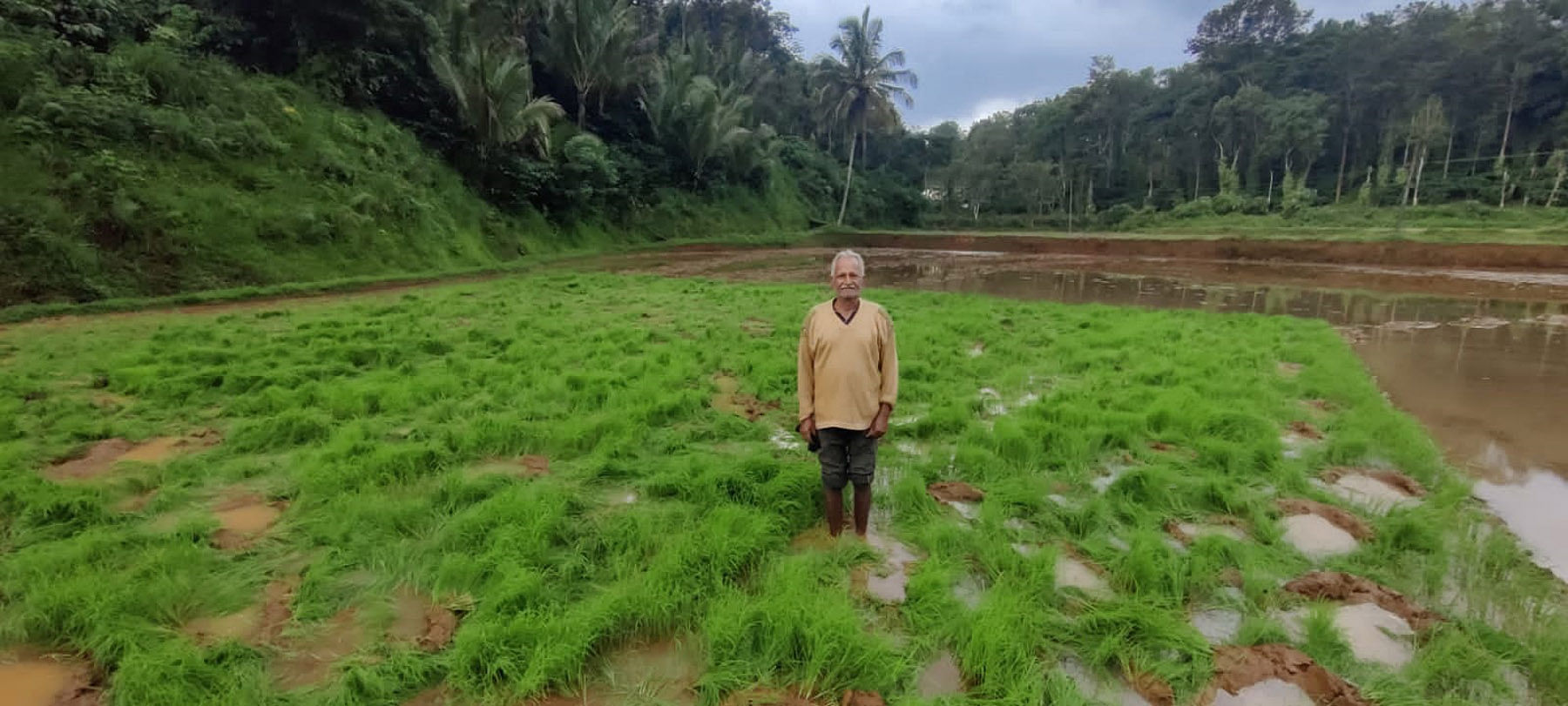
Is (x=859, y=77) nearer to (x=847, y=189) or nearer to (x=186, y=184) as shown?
(x=847, y=189)

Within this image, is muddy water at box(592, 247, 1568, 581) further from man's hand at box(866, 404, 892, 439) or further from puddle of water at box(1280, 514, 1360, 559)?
man's hand at box(866, 404, 892, 439)

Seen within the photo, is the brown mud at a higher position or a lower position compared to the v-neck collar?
lower

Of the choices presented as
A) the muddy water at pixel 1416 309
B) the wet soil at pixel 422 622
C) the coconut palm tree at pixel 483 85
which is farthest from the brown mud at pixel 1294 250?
the wet soil at pixel 422 622

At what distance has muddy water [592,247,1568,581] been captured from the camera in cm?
453

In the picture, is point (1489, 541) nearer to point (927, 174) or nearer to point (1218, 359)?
point (1218, 359)

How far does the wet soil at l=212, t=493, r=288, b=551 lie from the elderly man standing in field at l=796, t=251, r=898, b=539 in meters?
2.60

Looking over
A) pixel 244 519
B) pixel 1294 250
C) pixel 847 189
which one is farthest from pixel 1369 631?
pixel 847 189

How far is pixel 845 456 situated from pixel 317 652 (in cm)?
213

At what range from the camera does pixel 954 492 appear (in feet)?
12.6

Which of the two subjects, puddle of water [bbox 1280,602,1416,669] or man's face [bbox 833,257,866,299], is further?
man's face [bbox 833,257,866,299]

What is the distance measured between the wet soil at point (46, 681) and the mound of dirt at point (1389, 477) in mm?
5794

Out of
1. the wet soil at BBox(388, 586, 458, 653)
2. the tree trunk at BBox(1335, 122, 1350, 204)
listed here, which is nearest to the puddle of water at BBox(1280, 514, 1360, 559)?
the wet soil at BBox(388, 586, 458, 653)

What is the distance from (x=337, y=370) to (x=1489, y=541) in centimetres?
783

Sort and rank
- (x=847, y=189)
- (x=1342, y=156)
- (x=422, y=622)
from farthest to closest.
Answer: (x=847, y=189), (x=1342, y=156), (x=422, y=622)
